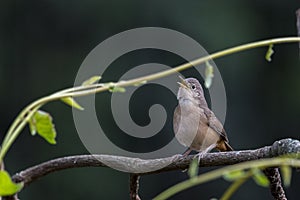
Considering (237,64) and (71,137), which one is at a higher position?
(237,64)

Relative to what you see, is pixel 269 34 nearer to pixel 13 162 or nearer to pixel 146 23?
pixel 146 23

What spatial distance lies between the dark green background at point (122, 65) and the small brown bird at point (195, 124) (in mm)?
4330

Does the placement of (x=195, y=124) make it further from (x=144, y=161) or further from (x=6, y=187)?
(x=6, y=187)

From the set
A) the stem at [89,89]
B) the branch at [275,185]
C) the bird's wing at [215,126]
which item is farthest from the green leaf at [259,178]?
the bird's wing at [215,126]

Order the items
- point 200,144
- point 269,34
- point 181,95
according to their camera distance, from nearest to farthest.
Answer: point 200,144 < point 181,95 < point 269,34

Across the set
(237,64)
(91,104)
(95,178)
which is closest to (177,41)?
(91,104)

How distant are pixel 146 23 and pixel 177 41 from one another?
1.27 m

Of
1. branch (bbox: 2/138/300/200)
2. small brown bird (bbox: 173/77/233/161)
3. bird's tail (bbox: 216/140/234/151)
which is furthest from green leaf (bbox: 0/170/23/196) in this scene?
bird's tail (bbox: 216/140/234/151)

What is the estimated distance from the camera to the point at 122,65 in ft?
24.3

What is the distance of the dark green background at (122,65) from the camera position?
739cm

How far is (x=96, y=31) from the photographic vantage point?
7.93 metres

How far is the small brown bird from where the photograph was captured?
2.50 meters

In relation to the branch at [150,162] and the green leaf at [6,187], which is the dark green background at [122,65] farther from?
the green leaf at [6,187]

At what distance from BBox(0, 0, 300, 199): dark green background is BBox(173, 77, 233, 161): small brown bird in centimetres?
433
